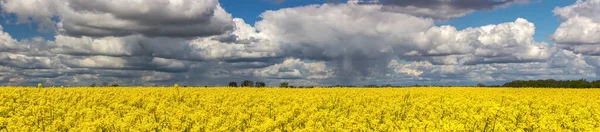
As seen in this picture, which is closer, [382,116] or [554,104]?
[382,116]

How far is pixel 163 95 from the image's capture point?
27.8m

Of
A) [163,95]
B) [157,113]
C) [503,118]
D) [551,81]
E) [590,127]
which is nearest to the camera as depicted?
[590,127]

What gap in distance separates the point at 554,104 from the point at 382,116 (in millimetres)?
10925

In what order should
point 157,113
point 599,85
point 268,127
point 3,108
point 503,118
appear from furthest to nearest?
point 599,85, point 3,108, point 157,113, point 503,118, point 268,127

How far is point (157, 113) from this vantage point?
17.0 m

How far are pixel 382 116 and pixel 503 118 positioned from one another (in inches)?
163

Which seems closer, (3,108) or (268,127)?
(268,127)

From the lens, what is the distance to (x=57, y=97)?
80.7ft

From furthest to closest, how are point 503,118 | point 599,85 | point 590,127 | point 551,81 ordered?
point 551,81
point 599,85
point 503,118
point 590,127

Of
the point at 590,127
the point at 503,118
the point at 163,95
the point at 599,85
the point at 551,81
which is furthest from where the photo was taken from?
the point at 551,81

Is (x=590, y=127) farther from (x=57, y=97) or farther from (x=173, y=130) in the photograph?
(x=57, y=97)

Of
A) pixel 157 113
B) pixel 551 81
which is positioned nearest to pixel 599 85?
pixel 551 81

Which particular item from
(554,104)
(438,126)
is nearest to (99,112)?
(438,126)

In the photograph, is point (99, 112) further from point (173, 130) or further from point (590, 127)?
point (590, 127)
